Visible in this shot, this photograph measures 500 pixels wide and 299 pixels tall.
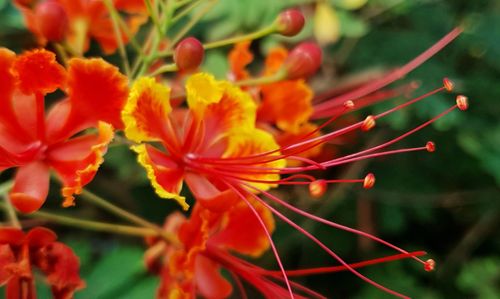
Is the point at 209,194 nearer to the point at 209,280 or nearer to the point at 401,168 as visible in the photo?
the point at 209,280

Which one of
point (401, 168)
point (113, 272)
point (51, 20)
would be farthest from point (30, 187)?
point (401, 168)

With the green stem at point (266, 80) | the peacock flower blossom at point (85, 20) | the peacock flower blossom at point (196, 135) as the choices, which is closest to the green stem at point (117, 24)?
the peacock flower blossom at point (85, 20)

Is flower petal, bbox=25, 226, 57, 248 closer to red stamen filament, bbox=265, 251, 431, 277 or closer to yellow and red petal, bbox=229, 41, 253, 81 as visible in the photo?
red stamen filament, bbox=265, 251, 431, 277

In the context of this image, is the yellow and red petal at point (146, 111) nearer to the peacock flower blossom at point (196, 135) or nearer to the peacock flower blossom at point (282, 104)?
the peacock flower blossom at point (196, 135)

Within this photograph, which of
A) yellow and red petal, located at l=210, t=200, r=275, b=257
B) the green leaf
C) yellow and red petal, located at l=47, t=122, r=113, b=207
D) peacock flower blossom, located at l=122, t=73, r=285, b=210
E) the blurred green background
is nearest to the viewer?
yellow and red petal, located at l=47, t=122, r=113, b=207

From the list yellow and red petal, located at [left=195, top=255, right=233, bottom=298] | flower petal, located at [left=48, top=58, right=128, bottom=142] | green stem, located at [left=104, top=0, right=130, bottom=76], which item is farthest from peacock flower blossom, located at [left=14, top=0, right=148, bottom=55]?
yellow and red petal, located at [left=195, top=255, right=233, bottom=298]
